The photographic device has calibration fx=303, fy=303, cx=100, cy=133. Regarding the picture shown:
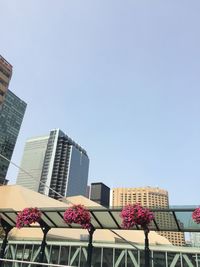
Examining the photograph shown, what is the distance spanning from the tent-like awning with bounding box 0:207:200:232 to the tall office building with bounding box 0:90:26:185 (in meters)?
109

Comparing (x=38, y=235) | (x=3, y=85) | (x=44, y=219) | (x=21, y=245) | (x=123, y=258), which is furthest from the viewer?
(x=3, y=85)

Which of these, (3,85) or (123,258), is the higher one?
(3,85)

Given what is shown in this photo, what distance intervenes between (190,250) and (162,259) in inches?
74.1

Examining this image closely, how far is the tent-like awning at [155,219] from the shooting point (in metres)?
15.2

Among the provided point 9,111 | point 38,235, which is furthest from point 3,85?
point 38,235

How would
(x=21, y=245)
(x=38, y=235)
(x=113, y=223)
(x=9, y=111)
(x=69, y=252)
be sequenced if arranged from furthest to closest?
1. (x=9, y=111)
2. (x=38, y=235)
3. (x=21, y=245)
4. (x=69, y=252)
5. (x=113, y=223)

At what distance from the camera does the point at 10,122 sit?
136 m

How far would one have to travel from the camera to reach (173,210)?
14.9m

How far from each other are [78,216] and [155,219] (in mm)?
4079

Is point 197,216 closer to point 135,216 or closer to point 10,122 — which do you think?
point 135,216

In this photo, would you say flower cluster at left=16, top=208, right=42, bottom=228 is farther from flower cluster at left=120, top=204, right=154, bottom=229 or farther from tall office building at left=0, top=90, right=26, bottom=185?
tall office building at left=0, top=90, right=26, bottom=185

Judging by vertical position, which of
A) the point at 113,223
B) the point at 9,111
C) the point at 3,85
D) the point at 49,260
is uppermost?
the point at 9,111

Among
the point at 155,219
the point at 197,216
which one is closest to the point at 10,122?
the point at 155,219

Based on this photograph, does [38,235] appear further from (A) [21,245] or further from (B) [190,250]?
(B) [190,250]
